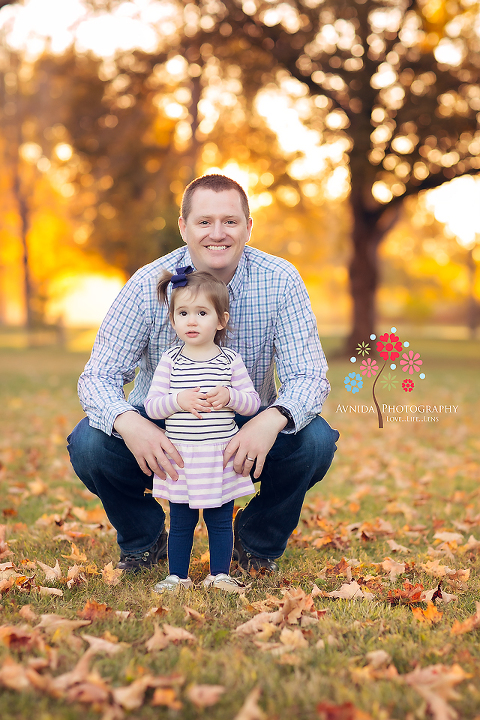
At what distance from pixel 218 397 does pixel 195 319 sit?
1.22 feet

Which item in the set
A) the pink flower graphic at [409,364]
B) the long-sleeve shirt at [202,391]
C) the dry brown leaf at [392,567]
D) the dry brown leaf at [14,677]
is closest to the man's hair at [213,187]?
the long-sleeve shirt at [202,391]

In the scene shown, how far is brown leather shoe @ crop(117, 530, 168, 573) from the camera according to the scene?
11.0 feet

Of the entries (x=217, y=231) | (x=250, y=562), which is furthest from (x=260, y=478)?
(x=217, y=231)

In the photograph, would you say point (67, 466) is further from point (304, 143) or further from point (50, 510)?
point (304, 143)

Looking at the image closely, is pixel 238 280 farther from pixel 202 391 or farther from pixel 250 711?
pixel 250 711

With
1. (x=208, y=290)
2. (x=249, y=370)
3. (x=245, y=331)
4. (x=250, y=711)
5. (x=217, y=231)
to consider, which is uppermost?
(x=217, y=231)

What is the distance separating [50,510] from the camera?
4.67 meters

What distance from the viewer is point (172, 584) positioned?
3039mm

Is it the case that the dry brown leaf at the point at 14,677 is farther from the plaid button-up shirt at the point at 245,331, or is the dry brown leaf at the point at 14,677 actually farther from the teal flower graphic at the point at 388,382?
the teal flower graphic at the point at 388,382

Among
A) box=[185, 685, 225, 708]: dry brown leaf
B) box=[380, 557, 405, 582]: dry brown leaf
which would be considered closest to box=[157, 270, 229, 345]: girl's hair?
box=[380, 557, 405, 582]: dry brown leaf

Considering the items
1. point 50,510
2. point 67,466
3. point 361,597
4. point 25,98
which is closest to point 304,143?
point 25,98

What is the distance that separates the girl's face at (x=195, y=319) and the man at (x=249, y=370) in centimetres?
29

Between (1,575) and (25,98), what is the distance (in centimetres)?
2253

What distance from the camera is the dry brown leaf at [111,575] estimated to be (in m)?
3.13
